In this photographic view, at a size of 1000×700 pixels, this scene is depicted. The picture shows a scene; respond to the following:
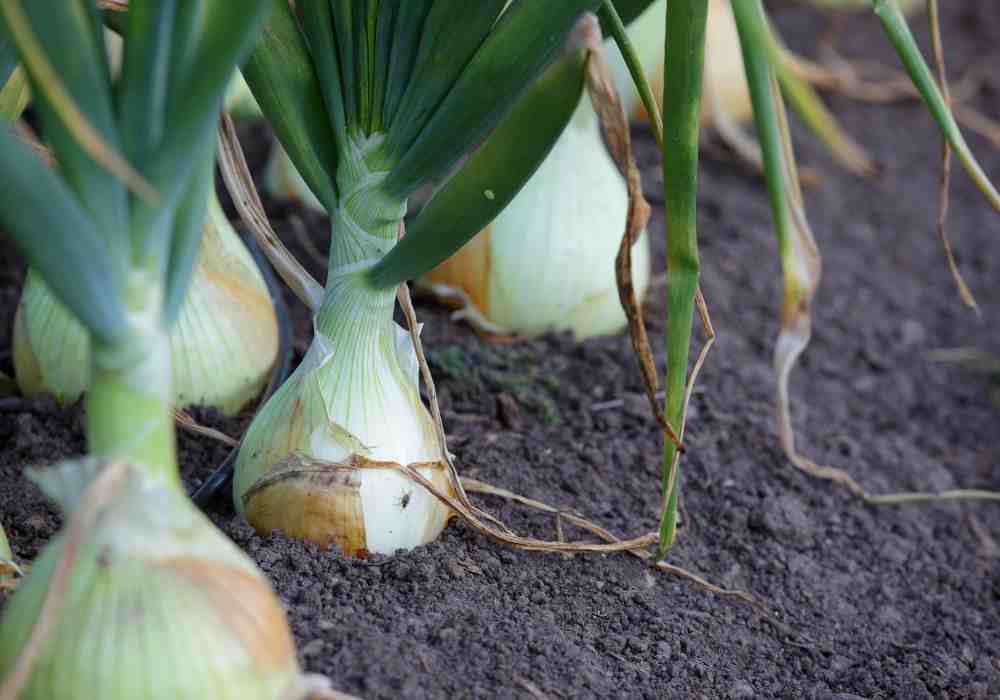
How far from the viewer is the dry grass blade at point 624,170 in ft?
2.16

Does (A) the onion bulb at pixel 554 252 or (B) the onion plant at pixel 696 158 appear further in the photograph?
(A) the onion bulb at pixel 554 252

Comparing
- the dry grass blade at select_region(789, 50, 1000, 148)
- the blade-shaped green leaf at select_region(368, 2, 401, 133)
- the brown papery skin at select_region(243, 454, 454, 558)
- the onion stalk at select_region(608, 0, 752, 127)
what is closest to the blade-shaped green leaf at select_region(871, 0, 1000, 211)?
the blade-shaped green leaf at select_region(368, 2, 401, 133)

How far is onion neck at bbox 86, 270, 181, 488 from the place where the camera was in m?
0.63

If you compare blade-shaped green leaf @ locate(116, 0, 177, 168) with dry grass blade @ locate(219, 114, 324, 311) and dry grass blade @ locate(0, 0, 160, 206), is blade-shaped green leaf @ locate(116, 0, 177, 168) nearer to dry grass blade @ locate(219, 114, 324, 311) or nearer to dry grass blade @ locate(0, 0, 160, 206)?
dry grass blade @ locate(0, 0, 160, 206)

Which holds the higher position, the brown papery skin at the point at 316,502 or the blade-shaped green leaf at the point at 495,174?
the blade-shaped green leaf at the point at 495,174

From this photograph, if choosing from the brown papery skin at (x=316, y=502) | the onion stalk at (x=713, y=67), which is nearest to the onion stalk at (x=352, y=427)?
the brown papery skin at (x=316, y=502)

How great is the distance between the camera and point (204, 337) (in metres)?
1.03

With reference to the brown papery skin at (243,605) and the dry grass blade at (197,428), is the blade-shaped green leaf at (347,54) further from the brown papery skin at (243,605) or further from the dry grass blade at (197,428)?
the brown papery skin at (243,605)

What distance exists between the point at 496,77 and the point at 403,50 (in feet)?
0.42

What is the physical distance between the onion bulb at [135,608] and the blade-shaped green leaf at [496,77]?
31 centimetres

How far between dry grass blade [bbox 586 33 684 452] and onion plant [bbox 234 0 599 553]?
0.14 m

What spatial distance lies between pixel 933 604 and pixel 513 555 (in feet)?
1.39

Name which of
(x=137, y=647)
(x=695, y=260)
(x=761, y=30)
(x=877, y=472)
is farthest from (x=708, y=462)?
(x=137, y=647)

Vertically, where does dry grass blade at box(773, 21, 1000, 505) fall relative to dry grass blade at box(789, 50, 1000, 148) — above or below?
below
